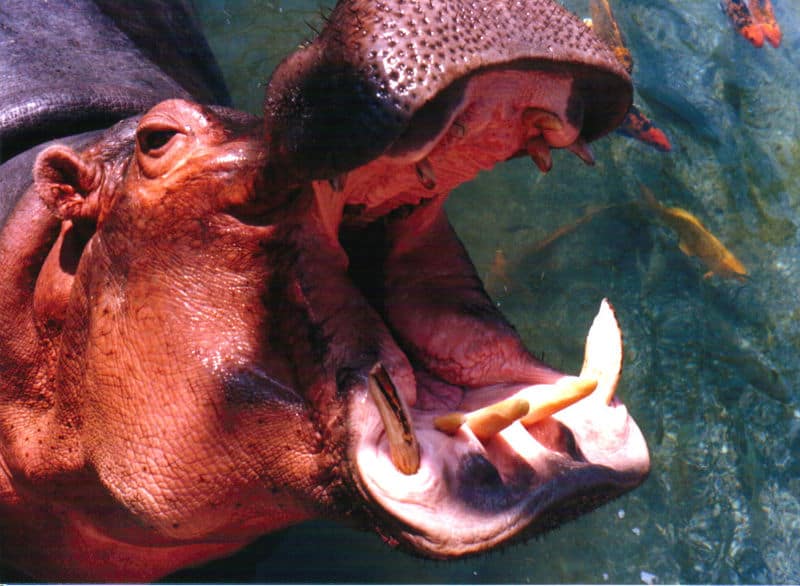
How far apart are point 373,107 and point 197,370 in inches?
28.8

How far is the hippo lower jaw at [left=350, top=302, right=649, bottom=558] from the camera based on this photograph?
1.69 metres

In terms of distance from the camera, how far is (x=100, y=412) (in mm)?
2094

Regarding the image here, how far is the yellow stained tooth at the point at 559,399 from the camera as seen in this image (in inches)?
76.7

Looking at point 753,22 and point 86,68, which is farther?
point 753,22

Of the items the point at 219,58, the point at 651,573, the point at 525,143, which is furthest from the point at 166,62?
the point at 651,573

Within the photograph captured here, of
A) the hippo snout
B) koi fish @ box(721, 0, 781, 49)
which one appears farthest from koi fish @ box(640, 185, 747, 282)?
the hippo snout

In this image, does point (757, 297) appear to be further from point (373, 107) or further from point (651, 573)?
point (373, 107)

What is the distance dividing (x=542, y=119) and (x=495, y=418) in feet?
2.12

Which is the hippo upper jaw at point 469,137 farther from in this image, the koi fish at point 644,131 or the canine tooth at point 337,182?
the koi fish at point 644,131

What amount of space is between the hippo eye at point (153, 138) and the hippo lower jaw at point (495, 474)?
757mm

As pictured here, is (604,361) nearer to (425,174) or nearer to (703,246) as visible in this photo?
(425,174)

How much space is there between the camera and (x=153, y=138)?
2.02 metres

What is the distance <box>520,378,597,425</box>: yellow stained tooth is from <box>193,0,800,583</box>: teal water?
1896mm

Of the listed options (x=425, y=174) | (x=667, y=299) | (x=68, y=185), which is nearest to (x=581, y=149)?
(x=425, y=174)
